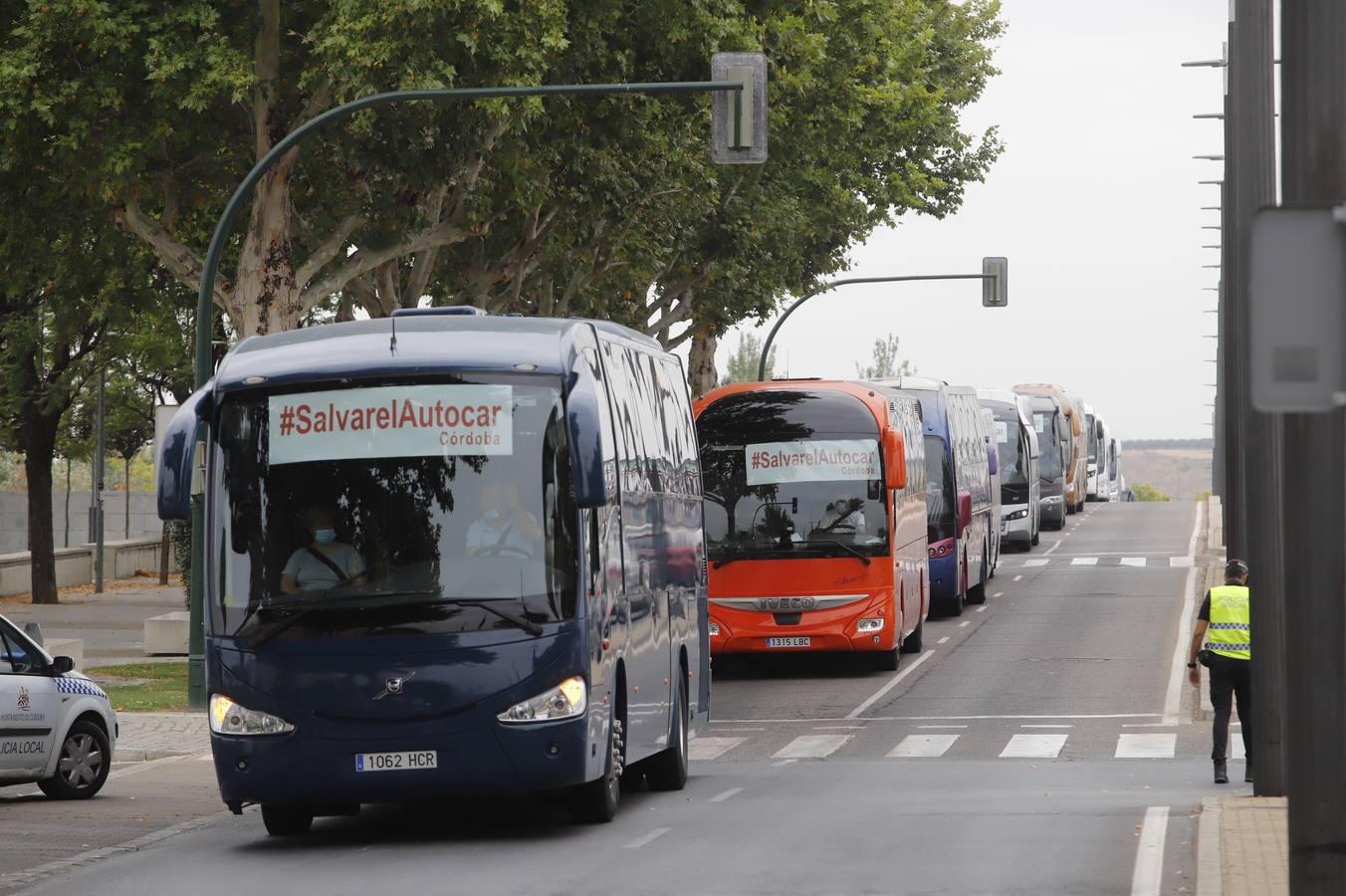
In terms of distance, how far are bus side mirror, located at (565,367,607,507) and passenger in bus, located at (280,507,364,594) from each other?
136cm

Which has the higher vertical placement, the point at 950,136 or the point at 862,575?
the point at 950,136

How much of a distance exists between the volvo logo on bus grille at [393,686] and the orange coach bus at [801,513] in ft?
49.1

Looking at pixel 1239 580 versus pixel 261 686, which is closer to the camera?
pixel 261 686

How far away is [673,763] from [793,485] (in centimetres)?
1109

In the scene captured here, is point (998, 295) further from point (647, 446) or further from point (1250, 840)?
point (1250, 840)

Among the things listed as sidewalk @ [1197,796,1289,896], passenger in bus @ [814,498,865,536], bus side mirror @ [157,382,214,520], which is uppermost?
bus side mirror @ [157,382,214,520]

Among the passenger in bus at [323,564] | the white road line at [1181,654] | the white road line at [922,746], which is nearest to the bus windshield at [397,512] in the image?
the passenger in bus at [323,564]

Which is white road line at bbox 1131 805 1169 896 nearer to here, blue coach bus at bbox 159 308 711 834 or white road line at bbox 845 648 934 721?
blue coach bus at bbox 159 308 711 834

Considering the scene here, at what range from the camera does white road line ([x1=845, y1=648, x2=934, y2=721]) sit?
1005 inches

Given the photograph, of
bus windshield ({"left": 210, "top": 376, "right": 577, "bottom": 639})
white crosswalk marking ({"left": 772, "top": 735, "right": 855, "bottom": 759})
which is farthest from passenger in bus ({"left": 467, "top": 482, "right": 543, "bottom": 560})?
white crosswalk marking ({"left": 772, "top": 735, "right": 855, "bottom": 759})

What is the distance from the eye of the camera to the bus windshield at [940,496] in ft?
124

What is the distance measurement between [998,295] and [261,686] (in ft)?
125

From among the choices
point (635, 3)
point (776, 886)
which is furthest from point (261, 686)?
point (635, 3)

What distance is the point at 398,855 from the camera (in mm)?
13406
